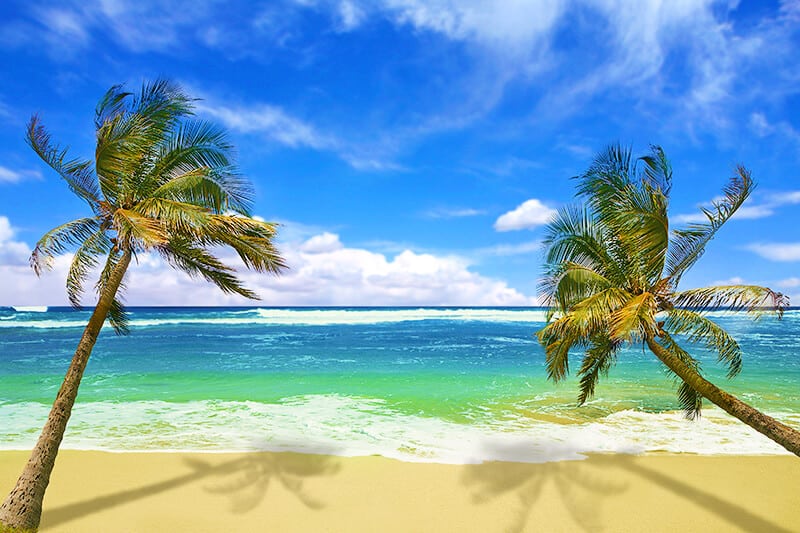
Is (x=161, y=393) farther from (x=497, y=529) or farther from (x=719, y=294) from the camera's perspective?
(x=719, y=294)

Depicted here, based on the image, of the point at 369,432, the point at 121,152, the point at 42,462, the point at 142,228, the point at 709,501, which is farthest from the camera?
the point at 369,432

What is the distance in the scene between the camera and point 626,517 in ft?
23.0

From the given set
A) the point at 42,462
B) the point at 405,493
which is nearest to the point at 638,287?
the point at 405,493

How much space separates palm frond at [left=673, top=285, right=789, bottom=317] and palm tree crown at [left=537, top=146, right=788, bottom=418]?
0.04ft

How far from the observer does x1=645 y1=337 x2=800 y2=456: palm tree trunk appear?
5839mm

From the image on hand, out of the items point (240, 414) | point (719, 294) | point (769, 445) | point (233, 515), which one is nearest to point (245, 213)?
point (233, 515)

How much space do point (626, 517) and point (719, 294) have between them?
353cm

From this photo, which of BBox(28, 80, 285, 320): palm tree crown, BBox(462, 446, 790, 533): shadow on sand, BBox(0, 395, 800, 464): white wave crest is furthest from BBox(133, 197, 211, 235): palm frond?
BBox(462, 446, 790, 533): shadow on sand

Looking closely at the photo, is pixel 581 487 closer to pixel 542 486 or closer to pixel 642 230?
pixel 542 486

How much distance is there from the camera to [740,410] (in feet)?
20.0

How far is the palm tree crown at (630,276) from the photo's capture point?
6.56m

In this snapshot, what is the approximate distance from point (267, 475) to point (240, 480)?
49 centimetres

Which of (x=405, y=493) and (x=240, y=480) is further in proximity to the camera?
(x=240, y=480)

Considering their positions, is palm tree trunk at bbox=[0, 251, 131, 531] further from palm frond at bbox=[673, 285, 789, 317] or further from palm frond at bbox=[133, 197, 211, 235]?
palm frond at bbox=[673, 285, 789, 317]
